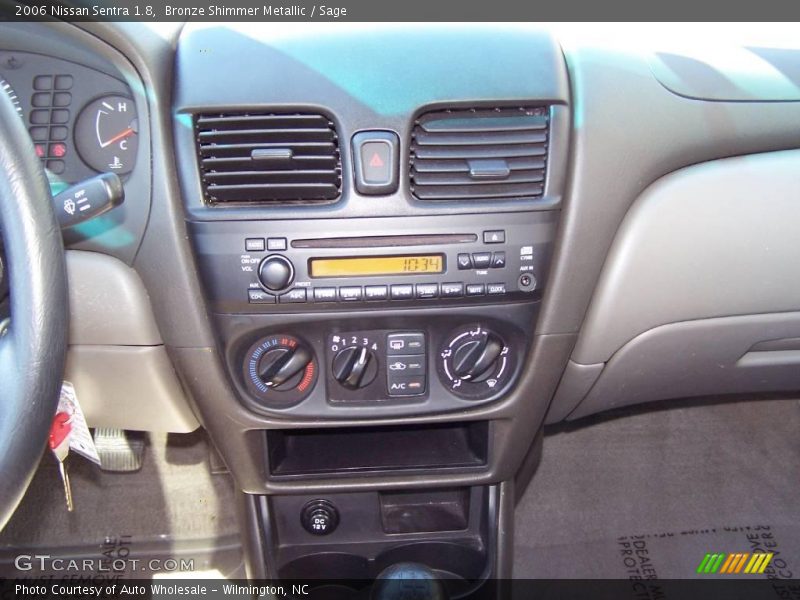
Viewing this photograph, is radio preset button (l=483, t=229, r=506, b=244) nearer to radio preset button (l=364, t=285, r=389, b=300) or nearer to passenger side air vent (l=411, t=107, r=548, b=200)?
passenger side air vent (l=411, t=107, r=548, b=200)

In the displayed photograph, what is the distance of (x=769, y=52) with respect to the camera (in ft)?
4.46

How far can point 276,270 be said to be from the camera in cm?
121

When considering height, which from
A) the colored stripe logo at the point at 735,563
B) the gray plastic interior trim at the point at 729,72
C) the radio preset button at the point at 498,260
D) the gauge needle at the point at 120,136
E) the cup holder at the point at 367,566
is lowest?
the colored stripe logo at the point at 735,563

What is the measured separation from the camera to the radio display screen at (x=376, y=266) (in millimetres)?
1223

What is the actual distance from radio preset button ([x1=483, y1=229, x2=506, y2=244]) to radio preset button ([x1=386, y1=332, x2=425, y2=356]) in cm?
19

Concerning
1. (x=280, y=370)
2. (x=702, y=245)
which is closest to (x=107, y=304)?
(x=280, y=370)

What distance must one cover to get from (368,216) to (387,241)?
48 mm

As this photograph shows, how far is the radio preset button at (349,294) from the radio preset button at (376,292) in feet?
0.04

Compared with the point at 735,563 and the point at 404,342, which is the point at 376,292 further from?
the point at 735,563

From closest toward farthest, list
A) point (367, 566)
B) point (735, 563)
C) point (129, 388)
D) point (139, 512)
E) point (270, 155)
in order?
point (270, 155) < point (129, 388) < point (367, 566) < point (735, 563) < point (139, 512)

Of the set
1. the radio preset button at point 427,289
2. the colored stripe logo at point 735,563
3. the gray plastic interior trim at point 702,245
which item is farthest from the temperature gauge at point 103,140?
the colored stripe logo at point 735,563

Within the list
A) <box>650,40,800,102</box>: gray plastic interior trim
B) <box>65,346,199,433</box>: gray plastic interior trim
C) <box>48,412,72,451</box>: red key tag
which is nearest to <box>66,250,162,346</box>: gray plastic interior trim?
<box>65,346,199,433</box>: gray plastic interior trim

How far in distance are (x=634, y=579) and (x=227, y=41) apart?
152 cm

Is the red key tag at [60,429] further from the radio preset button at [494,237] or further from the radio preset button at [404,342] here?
the radio preset button at [494,237]
